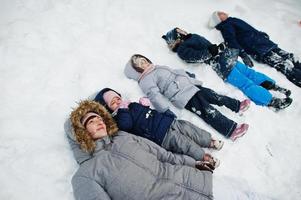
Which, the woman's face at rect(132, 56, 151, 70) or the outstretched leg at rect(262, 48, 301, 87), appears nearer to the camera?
the woman's face at rect(132, 56, 151, 70)

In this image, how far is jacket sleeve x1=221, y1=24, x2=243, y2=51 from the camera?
3848 millimetres

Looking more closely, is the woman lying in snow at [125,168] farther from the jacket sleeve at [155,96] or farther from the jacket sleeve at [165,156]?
the jacket sleeve at [155,96]

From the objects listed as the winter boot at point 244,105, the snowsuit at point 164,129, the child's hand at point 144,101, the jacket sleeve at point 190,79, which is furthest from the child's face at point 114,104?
the winter boot at point 244,105

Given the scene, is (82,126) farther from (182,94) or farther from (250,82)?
(250,82)

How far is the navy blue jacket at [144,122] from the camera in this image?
8.96 feet

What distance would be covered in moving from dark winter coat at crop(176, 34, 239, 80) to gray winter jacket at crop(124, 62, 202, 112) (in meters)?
0.34

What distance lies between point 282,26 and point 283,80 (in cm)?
128

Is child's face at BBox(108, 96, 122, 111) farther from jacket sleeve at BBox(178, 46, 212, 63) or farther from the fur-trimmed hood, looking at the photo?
jacket sleeve at BBox(178, 46, 212, 63)

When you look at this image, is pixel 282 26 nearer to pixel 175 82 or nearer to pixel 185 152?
pixel 175 82

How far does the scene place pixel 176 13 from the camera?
4387mm

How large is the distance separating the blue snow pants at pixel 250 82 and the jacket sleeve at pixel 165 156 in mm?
1201

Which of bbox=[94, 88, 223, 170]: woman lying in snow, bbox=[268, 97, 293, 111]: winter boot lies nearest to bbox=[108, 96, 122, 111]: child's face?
bbox=[94, 88, 223, 170]: woman lying in snow

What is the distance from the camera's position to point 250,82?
3.37 meters

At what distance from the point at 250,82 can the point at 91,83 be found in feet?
5.72
